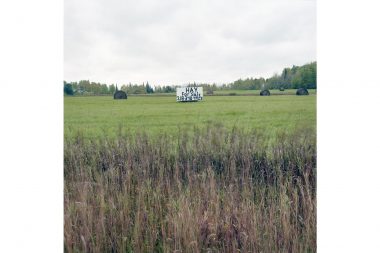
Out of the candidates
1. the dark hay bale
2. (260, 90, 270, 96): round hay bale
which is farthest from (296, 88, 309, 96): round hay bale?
the dark hay bale

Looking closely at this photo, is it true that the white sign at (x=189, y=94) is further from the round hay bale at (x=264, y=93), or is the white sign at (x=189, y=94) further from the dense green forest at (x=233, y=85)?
the round hay bale at (x=264, y=93)

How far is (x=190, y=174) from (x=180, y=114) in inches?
21.0

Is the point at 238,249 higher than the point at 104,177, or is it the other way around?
the point at 104,177

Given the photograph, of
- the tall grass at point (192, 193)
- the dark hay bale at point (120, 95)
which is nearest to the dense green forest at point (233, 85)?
the dark hay bale at point (120, 95)

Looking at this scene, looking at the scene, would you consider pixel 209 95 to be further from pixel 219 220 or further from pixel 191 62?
pixel 219 220

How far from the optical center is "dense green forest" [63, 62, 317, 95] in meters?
3.10

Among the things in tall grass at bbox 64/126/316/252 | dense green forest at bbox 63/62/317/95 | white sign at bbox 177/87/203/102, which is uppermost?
dense green forest at bbox 63/62/317/95

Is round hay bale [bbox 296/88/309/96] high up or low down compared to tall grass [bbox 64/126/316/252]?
up

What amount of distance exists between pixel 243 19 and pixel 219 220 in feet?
5.48

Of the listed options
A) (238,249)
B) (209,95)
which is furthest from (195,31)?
(238,249)

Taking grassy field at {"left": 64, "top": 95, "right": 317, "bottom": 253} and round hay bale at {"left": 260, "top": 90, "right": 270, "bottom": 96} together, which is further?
round hay bale at {"left": 260, "top": 90, "right": 270, "bottom": 96}

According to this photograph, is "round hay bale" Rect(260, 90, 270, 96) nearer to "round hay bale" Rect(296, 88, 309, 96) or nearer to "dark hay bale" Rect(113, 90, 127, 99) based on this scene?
"round hay bale" Rect(296, 88, 309, 96)

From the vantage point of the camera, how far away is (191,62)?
3107mm
